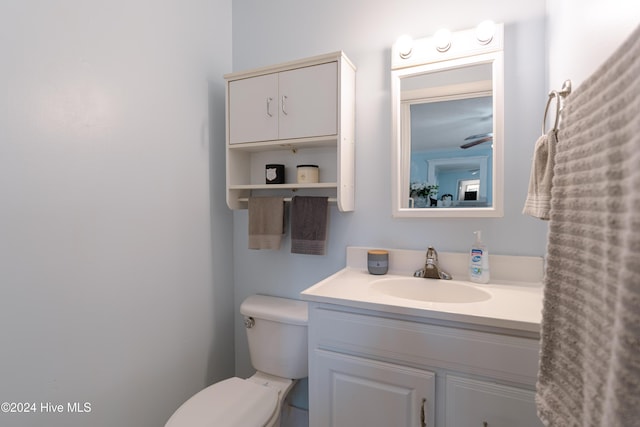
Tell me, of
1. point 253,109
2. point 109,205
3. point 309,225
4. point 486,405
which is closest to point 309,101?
point 253,109

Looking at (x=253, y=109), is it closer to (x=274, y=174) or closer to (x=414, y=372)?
(x=274, y=174)

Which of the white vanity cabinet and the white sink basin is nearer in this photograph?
the white vanity cabinet

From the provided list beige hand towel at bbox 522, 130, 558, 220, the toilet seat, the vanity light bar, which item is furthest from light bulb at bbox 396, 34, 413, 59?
the toilet seat

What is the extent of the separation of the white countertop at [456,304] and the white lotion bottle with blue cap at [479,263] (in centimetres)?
3

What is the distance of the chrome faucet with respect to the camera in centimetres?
134

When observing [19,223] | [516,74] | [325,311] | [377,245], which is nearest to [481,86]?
[516,74]

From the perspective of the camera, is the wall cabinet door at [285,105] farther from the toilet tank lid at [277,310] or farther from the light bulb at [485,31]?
the toilet tank lid at [277,310]

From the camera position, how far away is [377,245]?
1.51 metres

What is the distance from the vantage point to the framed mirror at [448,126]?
1.27 meters

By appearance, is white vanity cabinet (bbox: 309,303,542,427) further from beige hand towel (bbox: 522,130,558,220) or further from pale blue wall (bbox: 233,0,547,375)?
pale blue wall (bbox: 233,0,547,375)

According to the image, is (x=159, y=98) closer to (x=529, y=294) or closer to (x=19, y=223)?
(x=19, y=223)

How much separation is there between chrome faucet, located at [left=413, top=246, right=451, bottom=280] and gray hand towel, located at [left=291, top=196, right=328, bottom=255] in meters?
0.46

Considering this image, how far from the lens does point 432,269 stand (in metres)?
1.35

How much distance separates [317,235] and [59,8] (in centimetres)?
124
